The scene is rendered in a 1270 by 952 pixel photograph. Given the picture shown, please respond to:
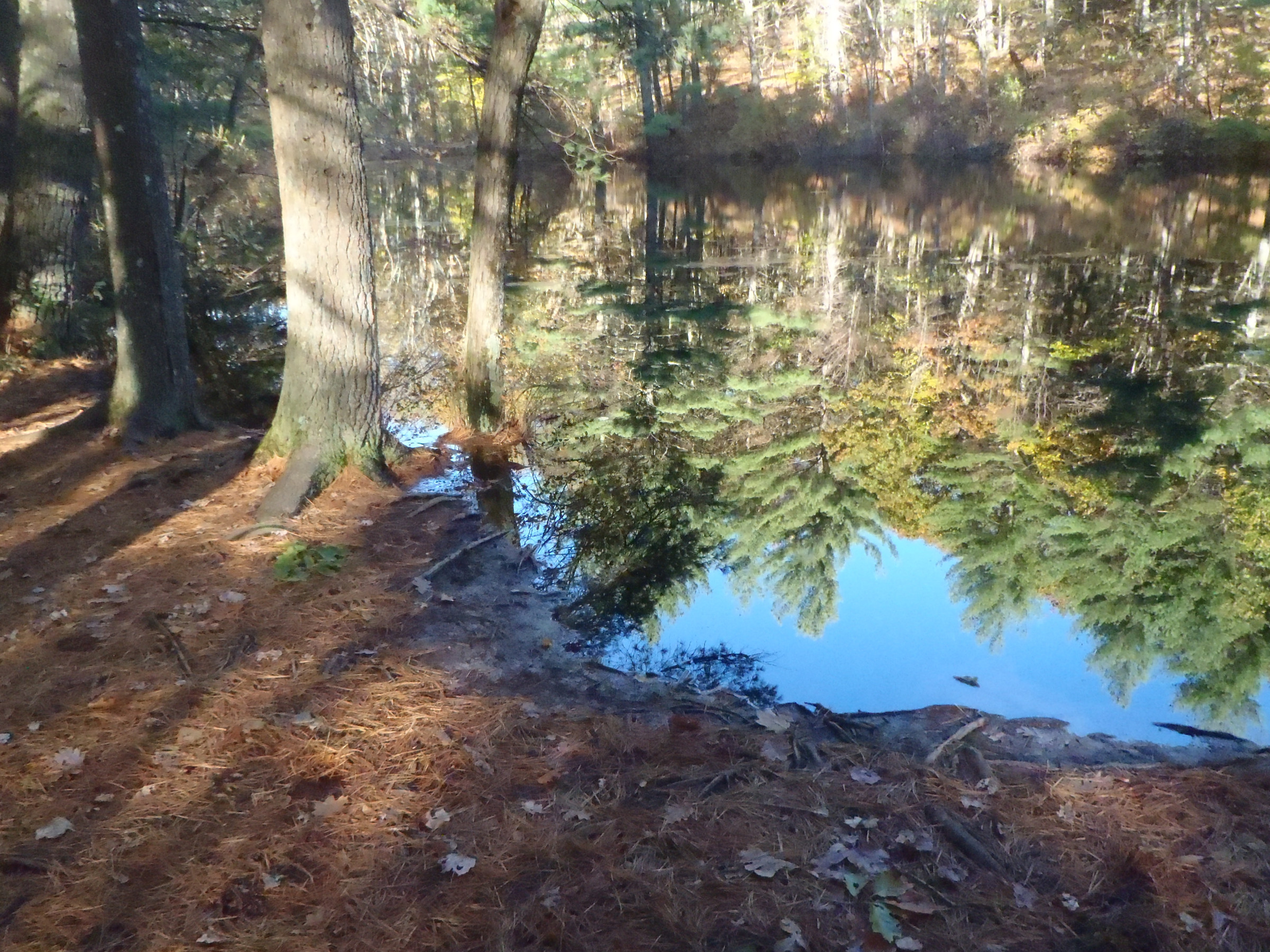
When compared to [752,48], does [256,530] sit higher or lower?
lower

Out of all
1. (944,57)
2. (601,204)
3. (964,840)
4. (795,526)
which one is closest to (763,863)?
(964,840)

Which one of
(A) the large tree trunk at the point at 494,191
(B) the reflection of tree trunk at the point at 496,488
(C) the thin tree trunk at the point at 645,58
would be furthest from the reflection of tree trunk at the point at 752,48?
(B) the reflection of tree trunk at the point at 496,488

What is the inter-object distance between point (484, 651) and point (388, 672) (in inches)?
22.8

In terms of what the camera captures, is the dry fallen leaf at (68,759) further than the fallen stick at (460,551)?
No

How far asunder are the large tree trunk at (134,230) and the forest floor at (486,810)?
257 centimetres

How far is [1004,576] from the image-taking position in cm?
617

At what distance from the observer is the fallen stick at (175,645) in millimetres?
4059

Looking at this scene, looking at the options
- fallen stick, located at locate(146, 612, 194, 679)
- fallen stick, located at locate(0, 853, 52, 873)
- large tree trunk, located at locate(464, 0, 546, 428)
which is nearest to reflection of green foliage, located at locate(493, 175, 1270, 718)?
large tree trunk, located at locate(464, 0, 546, 428)

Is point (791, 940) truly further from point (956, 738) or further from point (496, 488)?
point (496, 488)

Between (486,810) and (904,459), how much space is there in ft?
18.7

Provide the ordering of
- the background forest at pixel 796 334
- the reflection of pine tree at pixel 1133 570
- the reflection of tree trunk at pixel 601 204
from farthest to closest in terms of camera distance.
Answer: the reflection of tree trunk at pixel 601 204
the background forest at pixel 796 334
the reflection of pine tree at pixel 1133 570

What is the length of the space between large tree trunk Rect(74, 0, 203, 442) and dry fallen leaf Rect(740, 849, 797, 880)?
5910mm

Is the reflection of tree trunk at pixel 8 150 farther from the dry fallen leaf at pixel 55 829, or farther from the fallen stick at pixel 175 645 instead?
the dry fallen leaf at pixel 55 829

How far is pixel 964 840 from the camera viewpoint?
310 centimetres
